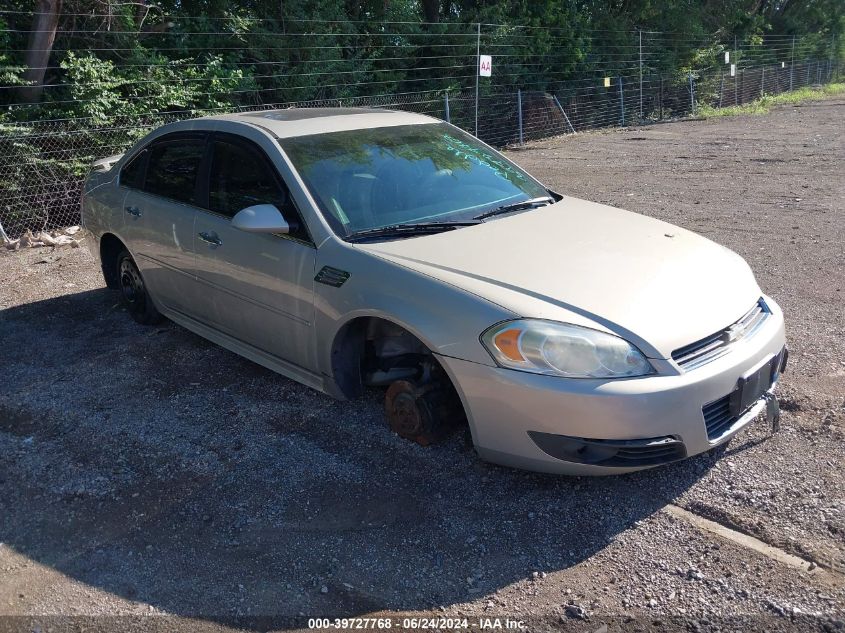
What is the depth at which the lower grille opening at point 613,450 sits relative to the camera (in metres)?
3.19

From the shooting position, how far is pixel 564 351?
324 cm

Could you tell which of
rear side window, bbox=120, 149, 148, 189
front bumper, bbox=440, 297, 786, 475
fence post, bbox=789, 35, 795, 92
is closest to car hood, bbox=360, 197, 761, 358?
front bumper, bbox=440, 297, 786, 475

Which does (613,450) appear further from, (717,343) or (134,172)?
(134,172)

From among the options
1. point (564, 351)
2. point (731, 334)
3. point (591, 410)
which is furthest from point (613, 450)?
point (731, 334)

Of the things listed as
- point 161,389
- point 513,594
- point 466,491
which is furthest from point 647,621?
point 161,389

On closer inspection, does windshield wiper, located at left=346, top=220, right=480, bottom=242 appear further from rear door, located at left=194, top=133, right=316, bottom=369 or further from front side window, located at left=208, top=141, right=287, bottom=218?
front side window, located at left=208, top=141, right=287, bottom=218

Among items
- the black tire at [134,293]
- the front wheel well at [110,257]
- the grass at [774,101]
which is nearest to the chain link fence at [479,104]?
the grass at [774,101]

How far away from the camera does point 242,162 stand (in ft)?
15.2

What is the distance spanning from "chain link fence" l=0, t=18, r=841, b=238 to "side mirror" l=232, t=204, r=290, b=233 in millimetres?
6737

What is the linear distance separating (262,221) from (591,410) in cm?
196

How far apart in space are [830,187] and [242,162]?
9.16 m

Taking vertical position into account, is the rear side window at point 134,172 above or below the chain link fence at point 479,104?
below

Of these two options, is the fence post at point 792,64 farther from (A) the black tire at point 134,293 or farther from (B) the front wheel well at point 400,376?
(B) the front wheel well at point 400,376

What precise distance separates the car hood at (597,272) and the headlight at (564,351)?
5cm
